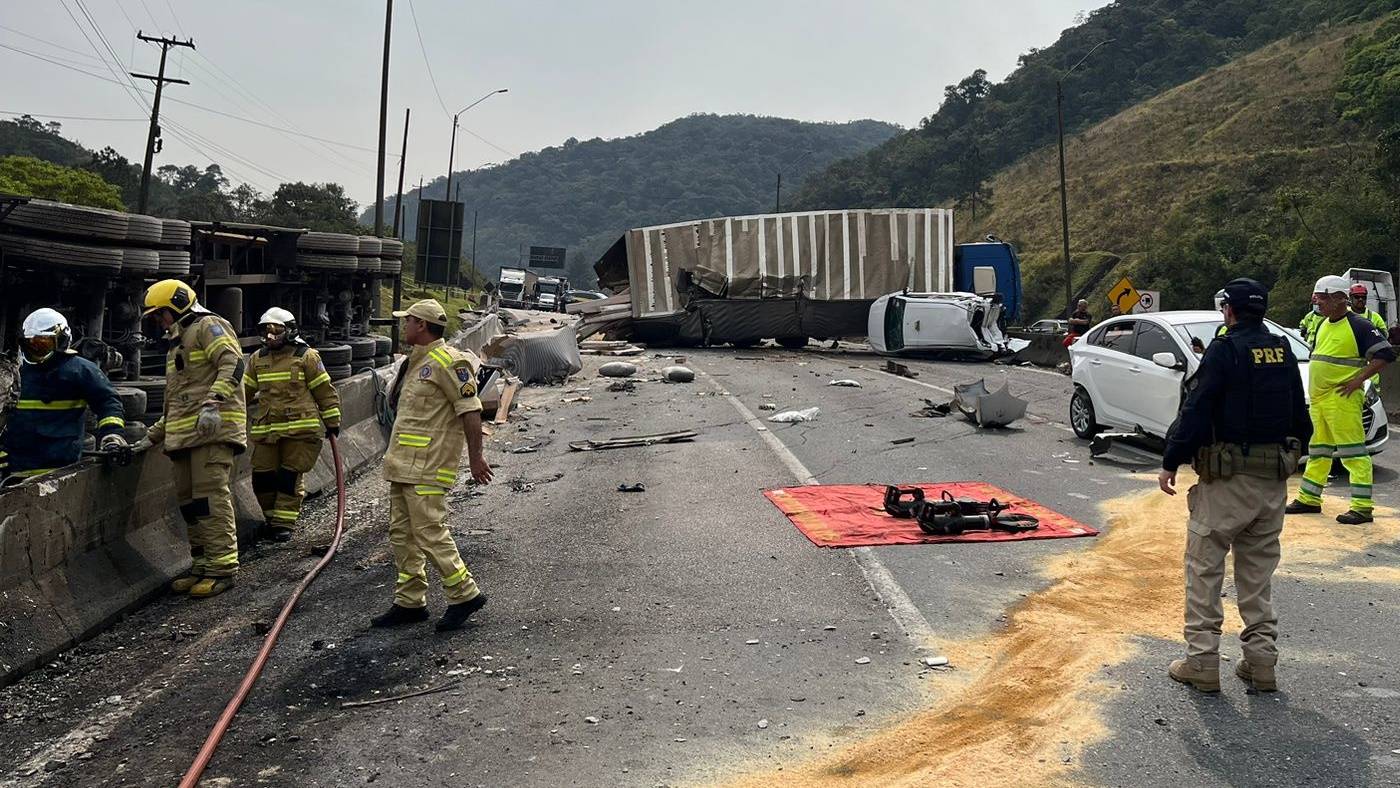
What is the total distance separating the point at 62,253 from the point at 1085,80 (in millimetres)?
93834

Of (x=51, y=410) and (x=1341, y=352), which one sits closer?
(x=51, y=410)

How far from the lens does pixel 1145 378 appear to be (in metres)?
12.3

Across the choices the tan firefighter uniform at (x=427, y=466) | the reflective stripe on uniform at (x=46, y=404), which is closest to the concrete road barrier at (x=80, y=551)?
the reflective stripe on uniform at (x=46, y=404)

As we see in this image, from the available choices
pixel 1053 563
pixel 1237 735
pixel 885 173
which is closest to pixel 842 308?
pixel 1053 563

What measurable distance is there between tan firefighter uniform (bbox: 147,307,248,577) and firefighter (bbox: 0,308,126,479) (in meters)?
0.50

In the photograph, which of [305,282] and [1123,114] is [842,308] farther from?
[1123,114]

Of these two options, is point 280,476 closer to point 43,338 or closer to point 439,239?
point 43,338

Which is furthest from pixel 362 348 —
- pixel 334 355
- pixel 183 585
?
pixel 183 585

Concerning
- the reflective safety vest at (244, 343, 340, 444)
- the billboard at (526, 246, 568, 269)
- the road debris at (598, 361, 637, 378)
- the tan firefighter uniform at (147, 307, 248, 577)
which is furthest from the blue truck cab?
the billboard at (526, 246, 568, 269)

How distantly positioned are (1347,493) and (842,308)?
74.7 feet

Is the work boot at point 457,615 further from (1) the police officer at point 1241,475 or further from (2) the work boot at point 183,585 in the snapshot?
(1) the police officer at point 1241,475

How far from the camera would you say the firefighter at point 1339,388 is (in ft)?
29.1

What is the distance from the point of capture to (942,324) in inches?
1081

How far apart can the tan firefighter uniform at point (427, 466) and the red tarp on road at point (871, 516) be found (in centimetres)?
288
